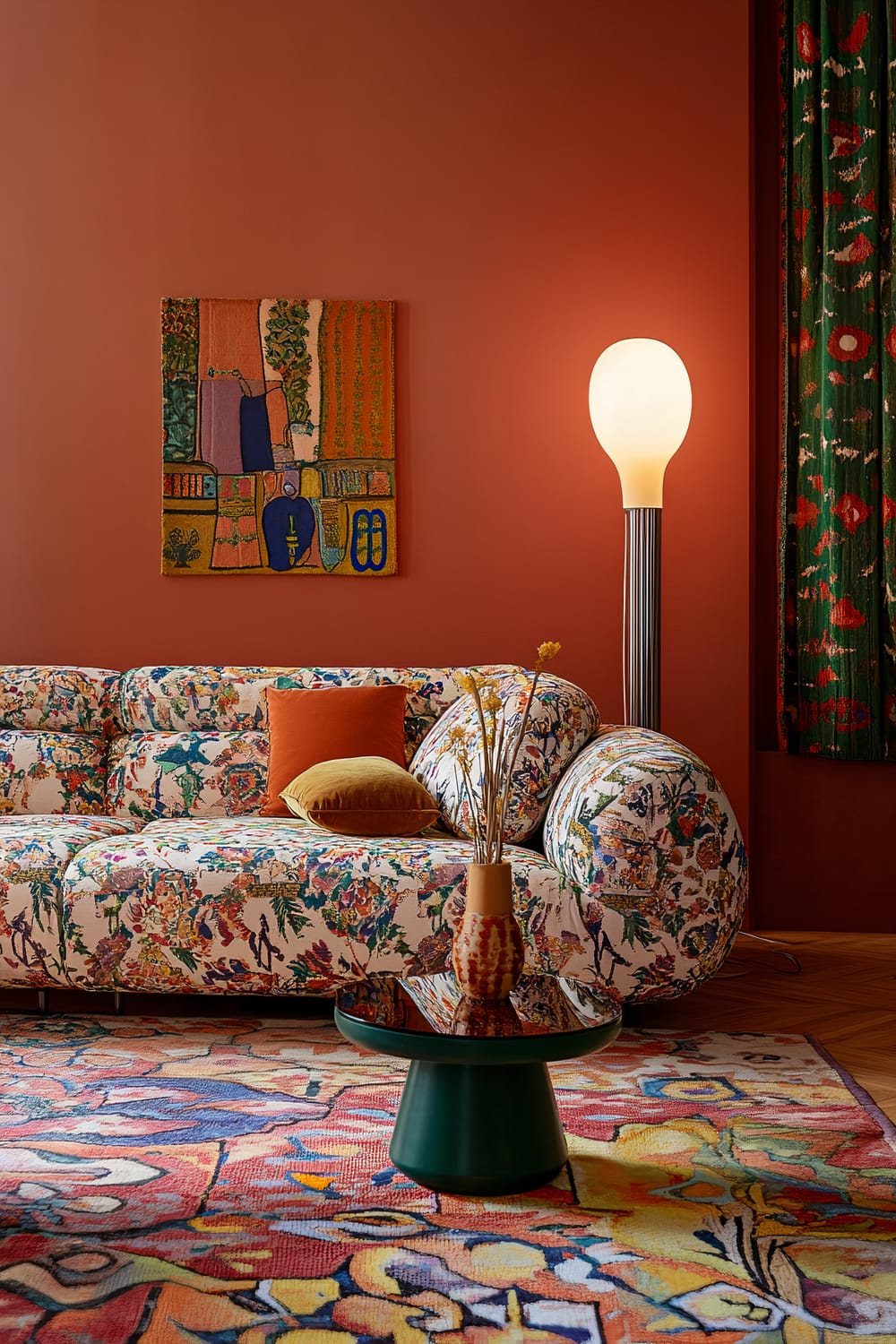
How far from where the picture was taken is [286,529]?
375 cm

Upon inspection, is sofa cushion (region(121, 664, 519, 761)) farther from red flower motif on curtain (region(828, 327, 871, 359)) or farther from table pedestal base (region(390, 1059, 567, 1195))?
table pedestal base (region(390, 1059, 567, 1195))

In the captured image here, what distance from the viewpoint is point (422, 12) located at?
12.4 ft

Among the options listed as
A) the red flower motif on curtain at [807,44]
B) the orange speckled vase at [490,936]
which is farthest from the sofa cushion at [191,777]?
the red flower motif on curtain at [807,44]

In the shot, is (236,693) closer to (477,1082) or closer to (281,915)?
(281,915)

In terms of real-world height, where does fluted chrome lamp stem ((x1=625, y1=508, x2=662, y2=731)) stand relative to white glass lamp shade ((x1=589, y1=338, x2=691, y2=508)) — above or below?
below

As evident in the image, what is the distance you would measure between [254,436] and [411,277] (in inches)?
27.0

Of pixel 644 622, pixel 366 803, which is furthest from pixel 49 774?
pixel 644 622

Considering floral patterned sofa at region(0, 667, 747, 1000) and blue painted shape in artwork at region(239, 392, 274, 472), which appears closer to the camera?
floral patterned sofa at region(0, 667, 747, 1000)

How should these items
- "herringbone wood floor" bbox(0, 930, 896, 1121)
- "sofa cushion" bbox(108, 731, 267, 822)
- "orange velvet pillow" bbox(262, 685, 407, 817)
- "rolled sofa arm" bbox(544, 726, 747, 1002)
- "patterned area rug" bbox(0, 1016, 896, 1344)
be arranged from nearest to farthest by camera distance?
1. "patterned area rug" bbox(0, 1016, 896, 1344)
2. "rolled sofa arm" bbox(544, 726, 747, 1002)
3. "herringbone wood floor" bbox(0, 930, 896, 1121)
4. "orange velvet pillow" bbox(262, 685, 407, 817)
5. "sofa cushion" bbox(108, 731, 267, 822)

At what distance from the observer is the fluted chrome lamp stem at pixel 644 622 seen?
11.1ft

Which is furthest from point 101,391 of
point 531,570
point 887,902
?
point 887,902

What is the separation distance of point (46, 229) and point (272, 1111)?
2.85 meters

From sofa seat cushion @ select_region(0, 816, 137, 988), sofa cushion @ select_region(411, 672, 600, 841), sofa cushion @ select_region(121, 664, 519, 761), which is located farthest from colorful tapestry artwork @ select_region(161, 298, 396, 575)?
sofa seat cushion @ select_region(0, 816, 137, 988)

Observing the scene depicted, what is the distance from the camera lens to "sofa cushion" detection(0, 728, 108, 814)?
3201mm
